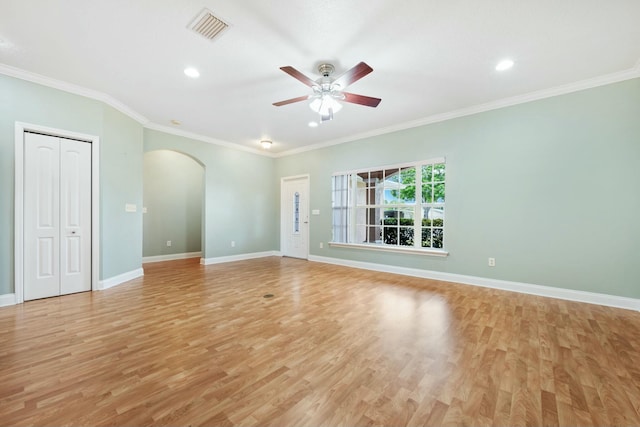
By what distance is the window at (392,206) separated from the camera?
15.2 feet

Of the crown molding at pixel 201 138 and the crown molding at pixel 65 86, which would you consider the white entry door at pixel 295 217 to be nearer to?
the crown molding at pixel 201 138

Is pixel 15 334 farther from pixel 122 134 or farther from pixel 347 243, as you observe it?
pixel 347 243

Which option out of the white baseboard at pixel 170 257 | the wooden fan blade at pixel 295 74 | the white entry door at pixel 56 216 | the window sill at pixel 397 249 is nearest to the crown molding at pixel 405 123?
the white entry door at pixel 56 216

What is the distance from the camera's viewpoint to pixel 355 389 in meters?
1.67

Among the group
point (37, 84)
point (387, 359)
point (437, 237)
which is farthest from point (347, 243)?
point (37, 84)

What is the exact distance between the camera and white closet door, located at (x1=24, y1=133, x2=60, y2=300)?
10.8 feet

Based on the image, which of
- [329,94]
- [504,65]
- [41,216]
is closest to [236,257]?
[41,216]

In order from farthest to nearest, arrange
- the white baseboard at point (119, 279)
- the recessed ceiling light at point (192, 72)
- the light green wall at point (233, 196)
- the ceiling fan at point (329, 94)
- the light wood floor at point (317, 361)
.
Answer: the light green wall at point (233, 196) → the white baseboard at point (119, 279) → the recessed ceiling light at point (192, 72) → the ceiling fan at point (329, 94) → the light wood floor at point (317, 361)

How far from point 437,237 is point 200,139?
5.40m

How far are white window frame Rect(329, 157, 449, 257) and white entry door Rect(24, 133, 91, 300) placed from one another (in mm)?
4430

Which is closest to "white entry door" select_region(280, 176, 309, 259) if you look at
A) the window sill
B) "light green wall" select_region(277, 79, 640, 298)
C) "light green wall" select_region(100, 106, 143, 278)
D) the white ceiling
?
the window sill

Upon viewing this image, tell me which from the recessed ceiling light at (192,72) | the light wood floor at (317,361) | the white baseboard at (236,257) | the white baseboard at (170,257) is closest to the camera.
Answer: the light wood floor at (317,361)

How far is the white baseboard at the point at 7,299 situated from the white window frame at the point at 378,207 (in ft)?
16.4

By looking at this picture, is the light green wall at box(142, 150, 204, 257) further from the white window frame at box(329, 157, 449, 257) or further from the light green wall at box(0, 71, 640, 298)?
the white window frame at box(329, 157, 449, 257)
